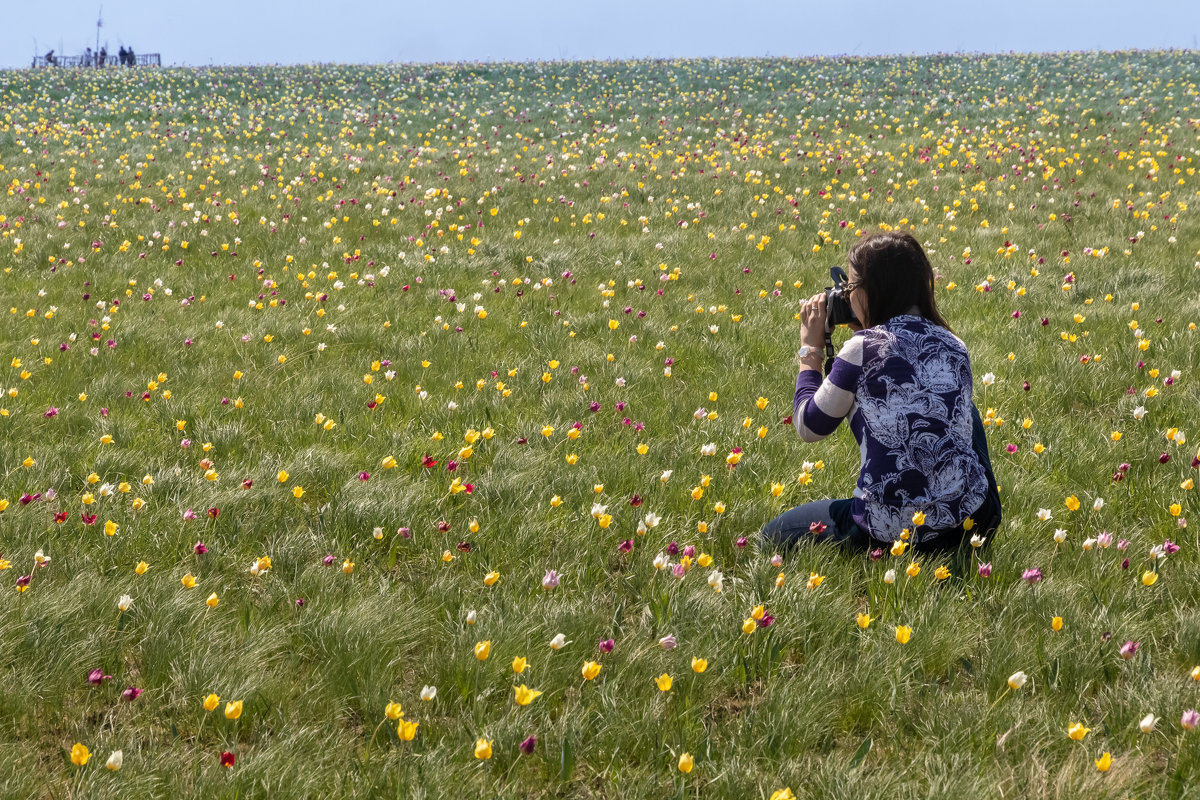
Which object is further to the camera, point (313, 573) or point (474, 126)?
point (474, 126)

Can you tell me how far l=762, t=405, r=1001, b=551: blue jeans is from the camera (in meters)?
3.43

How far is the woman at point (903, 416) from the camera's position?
129 inches

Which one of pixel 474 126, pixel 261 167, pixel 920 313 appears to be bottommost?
pixel 920 313

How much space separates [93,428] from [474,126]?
626 inches

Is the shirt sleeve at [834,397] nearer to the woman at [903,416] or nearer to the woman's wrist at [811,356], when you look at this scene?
the woman at [903,416]

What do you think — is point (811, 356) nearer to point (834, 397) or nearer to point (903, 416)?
point (834, 397)

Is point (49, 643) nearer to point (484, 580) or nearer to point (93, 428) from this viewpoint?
point (484, 580)

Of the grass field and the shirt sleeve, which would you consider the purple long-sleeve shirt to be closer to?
the shirt sleeve

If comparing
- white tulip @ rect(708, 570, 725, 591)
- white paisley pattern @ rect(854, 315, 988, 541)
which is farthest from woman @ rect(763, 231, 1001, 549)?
white tulip @ rect(708, 570, 725, 591)

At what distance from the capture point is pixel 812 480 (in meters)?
4.38

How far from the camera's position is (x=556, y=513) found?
13.2 feet

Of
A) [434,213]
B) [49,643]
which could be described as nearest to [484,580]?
[49,643]

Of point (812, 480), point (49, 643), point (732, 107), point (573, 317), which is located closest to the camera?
point (49, 643)

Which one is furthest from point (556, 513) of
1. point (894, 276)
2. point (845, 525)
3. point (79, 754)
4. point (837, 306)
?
point (79, 754)
